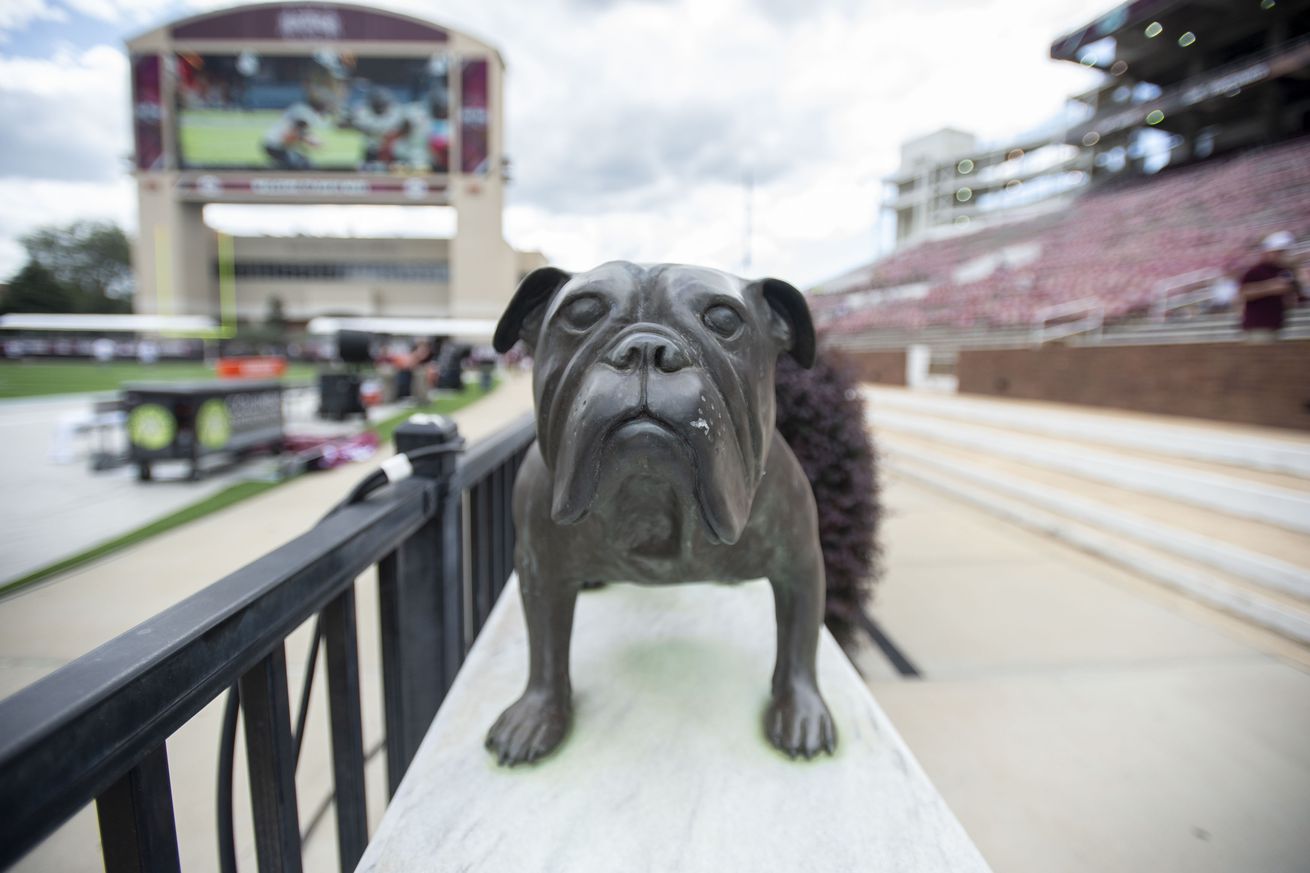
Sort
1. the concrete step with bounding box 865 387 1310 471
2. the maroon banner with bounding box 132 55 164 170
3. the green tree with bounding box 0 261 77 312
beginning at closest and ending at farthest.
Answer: the concrete step with bounding box 865 387 1310 471, the green tree with bounding box 0 261 77 312, the maroon banner with bounding box 132 55 164 170

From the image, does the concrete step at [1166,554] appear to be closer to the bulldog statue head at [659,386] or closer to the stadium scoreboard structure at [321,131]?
the bulldog statue head at [659,386]

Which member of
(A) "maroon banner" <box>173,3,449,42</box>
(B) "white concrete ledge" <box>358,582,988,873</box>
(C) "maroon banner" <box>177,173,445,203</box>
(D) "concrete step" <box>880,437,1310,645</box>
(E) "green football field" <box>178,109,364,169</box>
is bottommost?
(D) "concrete step" <box>880,437,1310,645</box>

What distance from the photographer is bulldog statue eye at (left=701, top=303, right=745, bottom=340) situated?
3.71 feet

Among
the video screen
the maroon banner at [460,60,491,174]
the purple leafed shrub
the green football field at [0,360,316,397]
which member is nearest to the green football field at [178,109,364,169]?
the video screen

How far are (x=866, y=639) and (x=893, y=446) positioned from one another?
566 centimetres

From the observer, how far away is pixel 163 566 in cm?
136

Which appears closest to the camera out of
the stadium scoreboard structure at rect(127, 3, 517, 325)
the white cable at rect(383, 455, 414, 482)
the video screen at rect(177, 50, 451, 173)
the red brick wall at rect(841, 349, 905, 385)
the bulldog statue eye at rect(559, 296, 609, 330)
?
the bulldog statue eye at rect(559, 296, 609, 330)

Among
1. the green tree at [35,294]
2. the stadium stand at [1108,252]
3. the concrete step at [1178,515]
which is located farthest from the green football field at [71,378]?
the stadium stand at [1108,252]

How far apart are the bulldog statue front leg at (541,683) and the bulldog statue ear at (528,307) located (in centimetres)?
54

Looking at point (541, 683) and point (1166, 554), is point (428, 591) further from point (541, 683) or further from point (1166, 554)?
point (1166, 554)

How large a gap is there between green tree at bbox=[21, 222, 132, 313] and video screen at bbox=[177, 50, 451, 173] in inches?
333

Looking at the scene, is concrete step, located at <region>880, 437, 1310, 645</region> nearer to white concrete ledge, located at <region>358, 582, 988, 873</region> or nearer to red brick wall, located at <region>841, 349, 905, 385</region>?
white concrete ledge, located at <region>358, 582, 988, 873</region>

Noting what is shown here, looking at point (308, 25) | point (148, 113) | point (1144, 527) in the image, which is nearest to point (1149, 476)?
point (1144, 527)

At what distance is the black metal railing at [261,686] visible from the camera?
576 millimetres
